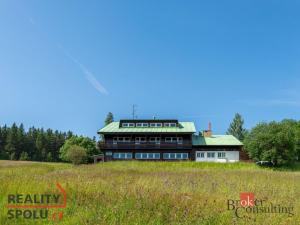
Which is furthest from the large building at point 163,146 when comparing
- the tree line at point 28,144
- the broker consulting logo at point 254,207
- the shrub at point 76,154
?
the tree line at point 28,144

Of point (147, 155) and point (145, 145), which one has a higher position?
point (145, 145)

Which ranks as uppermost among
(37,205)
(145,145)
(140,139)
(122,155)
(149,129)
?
(149,129)

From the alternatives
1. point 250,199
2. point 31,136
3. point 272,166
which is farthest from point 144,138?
point 31,136

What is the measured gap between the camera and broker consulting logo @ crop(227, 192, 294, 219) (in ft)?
20.7

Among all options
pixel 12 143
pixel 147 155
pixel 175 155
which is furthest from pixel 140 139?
pixel 12 143

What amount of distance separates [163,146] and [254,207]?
3894 cm

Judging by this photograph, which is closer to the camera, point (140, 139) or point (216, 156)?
point (216, 156)

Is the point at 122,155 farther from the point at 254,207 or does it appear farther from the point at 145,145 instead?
the point at 254,207

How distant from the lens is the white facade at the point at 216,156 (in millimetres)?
45531

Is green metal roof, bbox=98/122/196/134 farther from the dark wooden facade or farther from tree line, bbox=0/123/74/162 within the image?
tree line, bbox=0/123/74/162

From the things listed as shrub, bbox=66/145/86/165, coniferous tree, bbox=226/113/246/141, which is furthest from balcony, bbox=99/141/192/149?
coniferous tree, bbox=226/113/246/141

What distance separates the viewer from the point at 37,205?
20.5 feet

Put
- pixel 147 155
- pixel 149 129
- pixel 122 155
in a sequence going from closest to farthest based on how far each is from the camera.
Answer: pixel 147 155
pixel 122 155
pixel 149 129

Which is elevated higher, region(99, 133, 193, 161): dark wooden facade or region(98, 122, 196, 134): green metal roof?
region(98, 122, 196, 134): green metal roof
